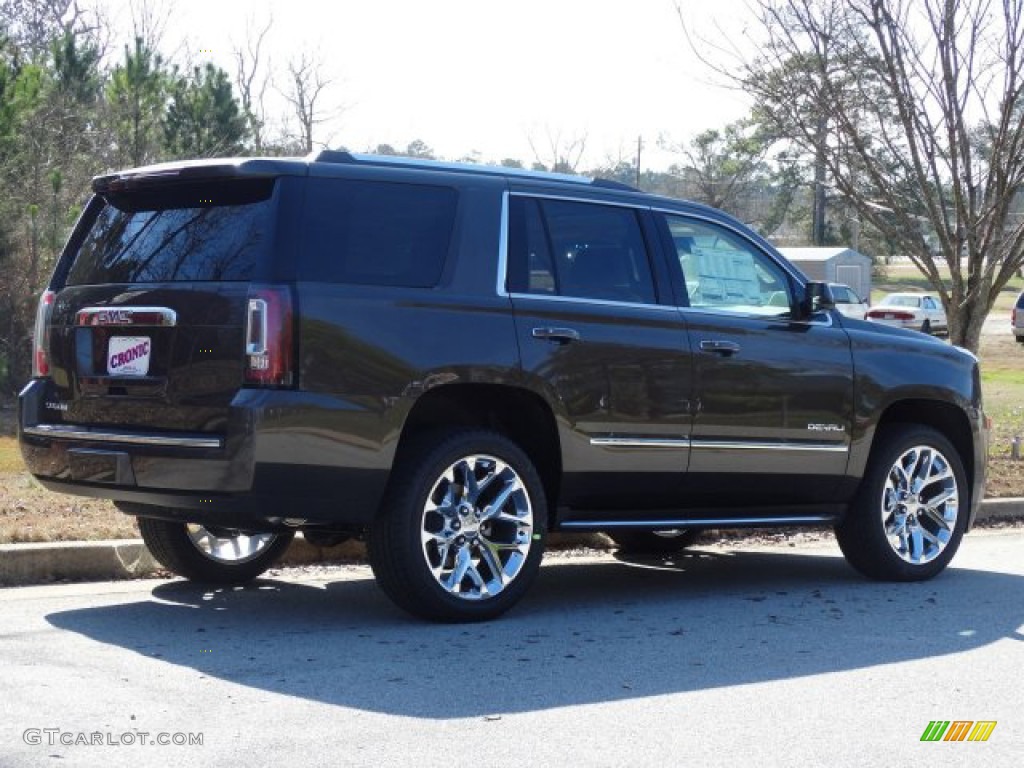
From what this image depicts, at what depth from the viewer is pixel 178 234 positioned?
6.84 metres

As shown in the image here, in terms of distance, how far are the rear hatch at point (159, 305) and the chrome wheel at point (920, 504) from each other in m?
3.85

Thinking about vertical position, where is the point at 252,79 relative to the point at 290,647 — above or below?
above

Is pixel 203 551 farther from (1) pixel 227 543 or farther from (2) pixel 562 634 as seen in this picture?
(2) pixel 562 634

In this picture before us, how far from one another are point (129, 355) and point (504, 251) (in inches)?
67.0

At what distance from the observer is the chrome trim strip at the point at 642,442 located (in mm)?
7348

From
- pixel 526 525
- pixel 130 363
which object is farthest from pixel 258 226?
pixel 526 525

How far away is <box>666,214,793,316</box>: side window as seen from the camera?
7.97 meters

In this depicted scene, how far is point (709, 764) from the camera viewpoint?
16.2 feet

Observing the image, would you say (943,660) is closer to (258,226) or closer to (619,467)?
(619,467)

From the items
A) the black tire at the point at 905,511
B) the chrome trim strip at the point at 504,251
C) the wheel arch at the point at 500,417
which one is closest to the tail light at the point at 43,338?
the wheel arch at the point at 500,417

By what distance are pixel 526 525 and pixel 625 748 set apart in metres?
2.11

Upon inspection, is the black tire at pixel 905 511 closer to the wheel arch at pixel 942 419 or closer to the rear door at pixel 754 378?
the wheel arch at pixel 942 419

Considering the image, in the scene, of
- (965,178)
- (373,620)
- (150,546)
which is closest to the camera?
(373,620)

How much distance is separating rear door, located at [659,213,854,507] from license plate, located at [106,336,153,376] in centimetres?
260
